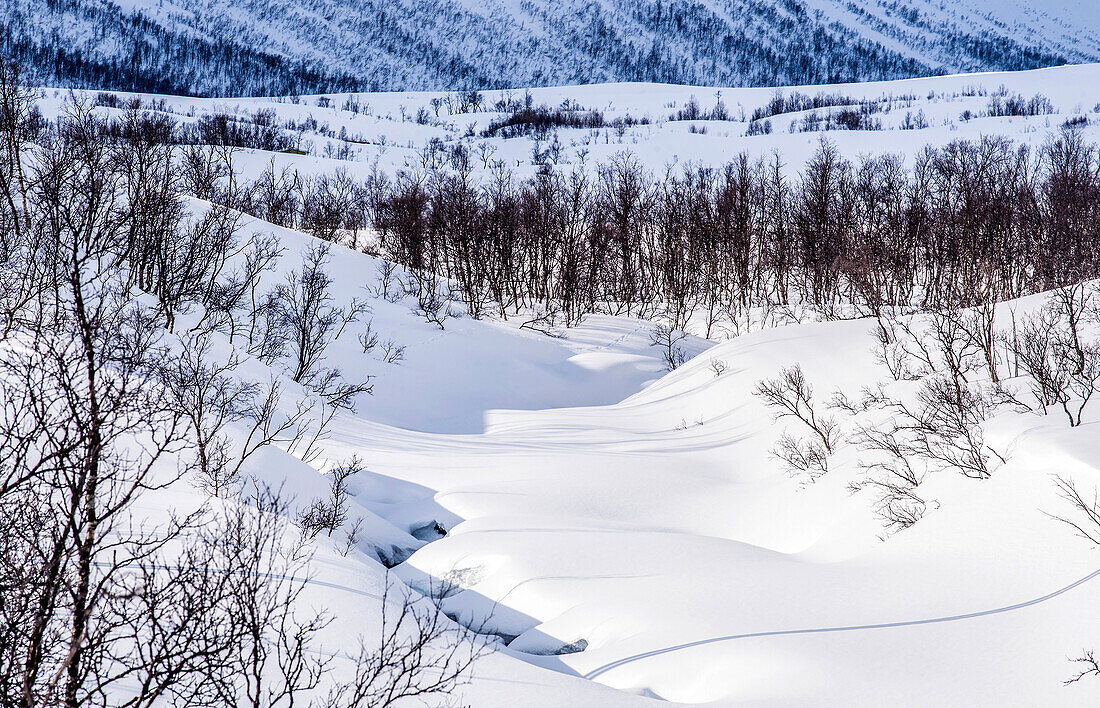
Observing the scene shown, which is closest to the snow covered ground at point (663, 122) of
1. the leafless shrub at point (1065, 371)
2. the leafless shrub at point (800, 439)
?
the leafless shrub at point (800, 439)

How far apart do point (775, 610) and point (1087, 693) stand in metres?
3.36

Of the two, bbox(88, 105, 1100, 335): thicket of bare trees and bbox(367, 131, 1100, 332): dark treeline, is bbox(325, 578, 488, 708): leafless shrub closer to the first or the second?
bbox(88, 105, 1100, 335): thicket of bare trees

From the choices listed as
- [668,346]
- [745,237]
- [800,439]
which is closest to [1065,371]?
[800,439]

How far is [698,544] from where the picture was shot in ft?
40.3

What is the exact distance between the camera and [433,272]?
144ft

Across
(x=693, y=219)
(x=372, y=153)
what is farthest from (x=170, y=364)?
(x=372, y=153)

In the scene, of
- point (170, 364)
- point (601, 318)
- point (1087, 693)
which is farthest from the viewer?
point (601, 318)

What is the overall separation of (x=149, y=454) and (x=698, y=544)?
8.31 meters

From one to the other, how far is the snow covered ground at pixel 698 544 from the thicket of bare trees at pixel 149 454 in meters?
0.82

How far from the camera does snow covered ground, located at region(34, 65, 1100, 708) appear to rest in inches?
302

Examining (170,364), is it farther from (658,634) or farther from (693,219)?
(693,219)

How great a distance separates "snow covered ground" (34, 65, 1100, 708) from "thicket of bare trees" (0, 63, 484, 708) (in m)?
0.82

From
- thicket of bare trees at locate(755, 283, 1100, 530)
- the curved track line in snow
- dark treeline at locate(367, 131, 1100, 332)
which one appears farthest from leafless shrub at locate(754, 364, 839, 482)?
dark treeline at locate(367, 131, 1100, 332)

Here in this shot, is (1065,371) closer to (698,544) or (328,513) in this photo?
(698,544)
